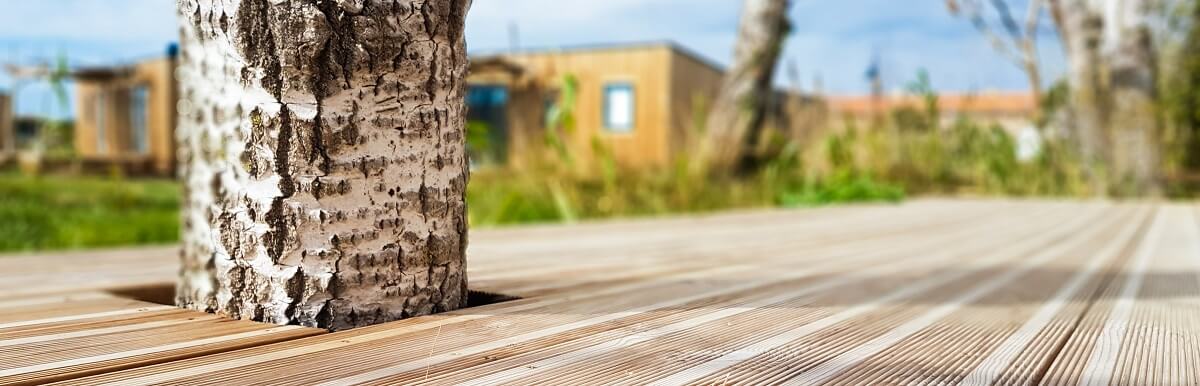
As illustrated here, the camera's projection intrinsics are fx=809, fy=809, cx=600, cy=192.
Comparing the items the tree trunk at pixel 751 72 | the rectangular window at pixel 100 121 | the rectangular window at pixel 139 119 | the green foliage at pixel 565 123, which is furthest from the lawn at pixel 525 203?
the rectangular window at pixel 100 121

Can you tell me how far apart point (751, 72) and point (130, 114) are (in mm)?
14760

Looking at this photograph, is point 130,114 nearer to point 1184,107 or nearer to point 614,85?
point 614,85

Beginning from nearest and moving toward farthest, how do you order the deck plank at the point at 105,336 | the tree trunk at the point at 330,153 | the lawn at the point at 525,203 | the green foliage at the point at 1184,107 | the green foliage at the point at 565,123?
the deck plank at the point at 105,336 → the tree trunk at the point at 330,153 → the lawn at the point at 525,203 → the green foliage at the point at 565,123 → the green foliage at the point at 1184,107

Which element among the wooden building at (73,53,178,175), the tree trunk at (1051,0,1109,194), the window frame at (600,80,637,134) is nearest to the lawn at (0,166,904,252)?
the tree trunk at (1051,0,1109,194)

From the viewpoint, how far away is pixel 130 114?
1650 centimetres

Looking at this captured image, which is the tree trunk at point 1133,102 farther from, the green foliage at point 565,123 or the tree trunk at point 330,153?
Result: the tree trunk at point 330,153

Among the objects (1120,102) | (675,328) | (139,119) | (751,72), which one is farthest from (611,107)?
(675,328)

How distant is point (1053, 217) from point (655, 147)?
30.9ft

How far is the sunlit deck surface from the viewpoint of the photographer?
2.12 ft

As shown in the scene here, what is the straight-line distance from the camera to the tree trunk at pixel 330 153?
0.80m

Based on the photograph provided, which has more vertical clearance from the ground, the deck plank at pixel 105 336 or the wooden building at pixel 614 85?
the wooden building at pixel 614 85

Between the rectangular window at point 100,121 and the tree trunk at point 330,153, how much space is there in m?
18.3

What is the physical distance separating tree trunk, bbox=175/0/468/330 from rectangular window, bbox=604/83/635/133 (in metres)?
12.2

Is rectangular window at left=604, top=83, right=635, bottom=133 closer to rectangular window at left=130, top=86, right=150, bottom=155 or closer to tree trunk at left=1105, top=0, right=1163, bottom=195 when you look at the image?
tree trunk at left=1105, top=0, right=1163, bottom=195
